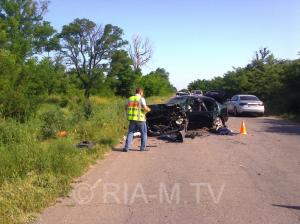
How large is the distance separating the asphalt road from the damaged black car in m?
3.26

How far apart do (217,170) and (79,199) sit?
3.61 metres

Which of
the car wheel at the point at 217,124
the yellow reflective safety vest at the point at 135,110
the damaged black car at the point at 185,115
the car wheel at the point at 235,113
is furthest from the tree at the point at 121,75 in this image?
the yellow reflective safety vest at the point at 135,110

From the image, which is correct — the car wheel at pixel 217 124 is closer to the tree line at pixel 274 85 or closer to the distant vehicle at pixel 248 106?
the distant vehicle at pixel 248 106

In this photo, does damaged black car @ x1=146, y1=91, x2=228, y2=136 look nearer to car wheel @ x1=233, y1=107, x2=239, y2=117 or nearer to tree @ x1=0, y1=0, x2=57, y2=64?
car wheel @ x1=233, y1=107, x2=239, y2=117

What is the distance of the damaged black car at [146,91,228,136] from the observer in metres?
16.1

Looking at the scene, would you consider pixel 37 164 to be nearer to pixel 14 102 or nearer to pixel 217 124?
pixel 217 124

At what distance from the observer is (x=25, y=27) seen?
59750 mm

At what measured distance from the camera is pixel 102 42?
8425 centimetres

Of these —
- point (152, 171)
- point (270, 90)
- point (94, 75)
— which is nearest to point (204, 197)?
point (152, 171)

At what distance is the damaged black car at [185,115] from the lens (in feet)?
52.7

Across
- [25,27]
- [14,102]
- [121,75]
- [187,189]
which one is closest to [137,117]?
[187,189]

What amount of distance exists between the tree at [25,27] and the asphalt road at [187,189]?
42943 millimetres

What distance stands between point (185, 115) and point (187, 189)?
28.0ft

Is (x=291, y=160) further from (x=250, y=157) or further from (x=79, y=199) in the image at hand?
(x=79, y=199)
